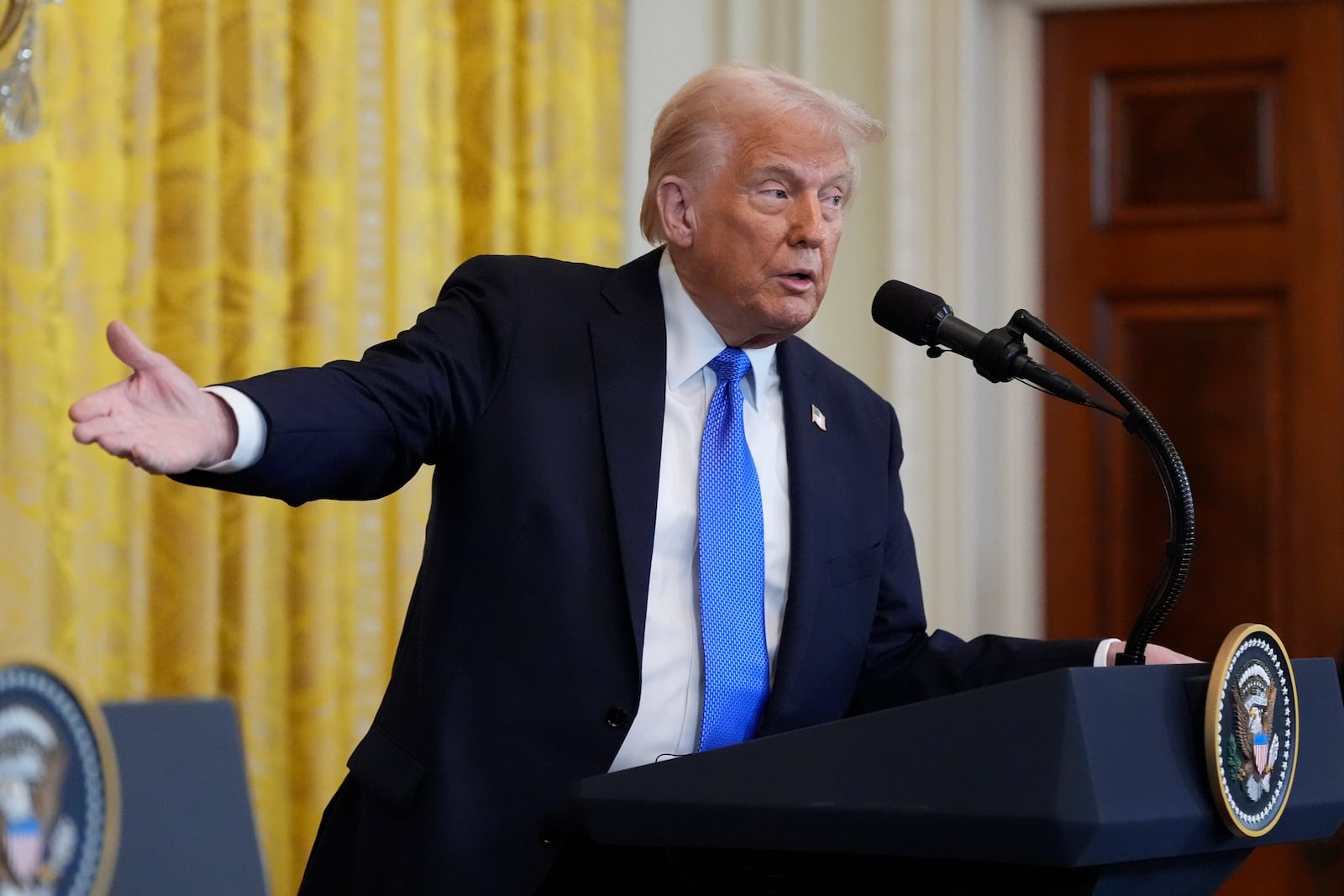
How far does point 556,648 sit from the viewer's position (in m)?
1.74

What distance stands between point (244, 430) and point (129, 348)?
0.61 feet

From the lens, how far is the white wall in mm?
3836

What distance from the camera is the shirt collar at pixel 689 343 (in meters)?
1.96

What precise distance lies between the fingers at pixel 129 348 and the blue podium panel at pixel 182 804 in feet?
0.95

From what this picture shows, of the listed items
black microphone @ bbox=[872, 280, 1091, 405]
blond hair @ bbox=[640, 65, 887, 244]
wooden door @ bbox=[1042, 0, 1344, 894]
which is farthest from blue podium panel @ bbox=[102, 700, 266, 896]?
wooden door @ bbox=[1042, 0, 1344, 894]

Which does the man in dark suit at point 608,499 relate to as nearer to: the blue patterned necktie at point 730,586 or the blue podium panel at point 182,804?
the blue patterned necktie at point 730,586

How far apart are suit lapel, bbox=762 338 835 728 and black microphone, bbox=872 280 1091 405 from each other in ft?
1.04

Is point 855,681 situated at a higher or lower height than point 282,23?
lower

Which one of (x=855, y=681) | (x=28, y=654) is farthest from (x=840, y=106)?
(x=28, y=654)

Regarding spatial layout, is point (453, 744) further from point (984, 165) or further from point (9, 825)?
point (984, 165)

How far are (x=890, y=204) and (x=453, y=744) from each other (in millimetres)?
2411

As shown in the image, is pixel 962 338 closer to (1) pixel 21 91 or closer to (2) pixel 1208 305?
(1) pixel 21 91

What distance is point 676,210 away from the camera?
208cm

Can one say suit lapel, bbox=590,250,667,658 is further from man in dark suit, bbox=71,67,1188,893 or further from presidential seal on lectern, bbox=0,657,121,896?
presidential seal on lectern, bbox=0,657,121,896
